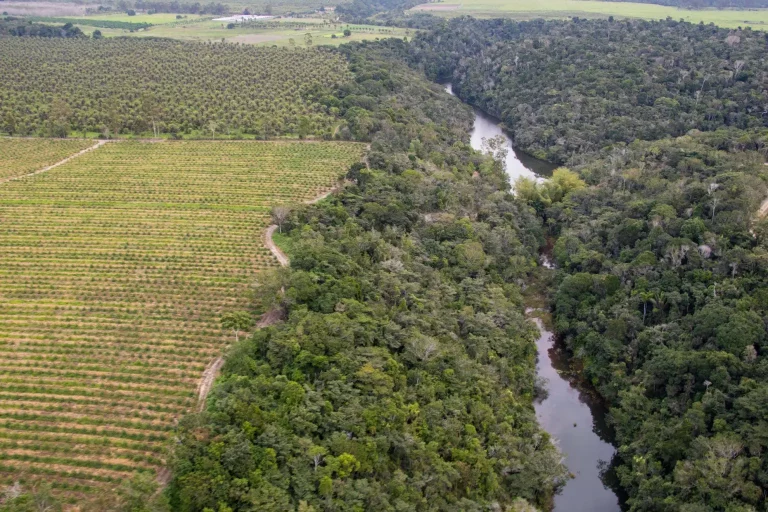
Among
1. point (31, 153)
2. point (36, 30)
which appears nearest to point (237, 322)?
point (31, 153)

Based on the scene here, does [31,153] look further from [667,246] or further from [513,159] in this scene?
[667,246]

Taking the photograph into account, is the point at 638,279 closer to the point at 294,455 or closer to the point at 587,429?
the point at 587,429

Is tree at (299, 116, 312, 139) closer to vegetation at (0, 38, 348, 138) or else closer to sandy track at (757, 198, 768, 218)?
vegetation at (0, 38, 348, 138)

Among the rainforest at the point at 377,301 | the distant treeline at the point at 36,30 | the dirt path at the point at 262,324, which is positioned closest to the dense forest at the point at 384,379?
the rainforest at the point at 377,301

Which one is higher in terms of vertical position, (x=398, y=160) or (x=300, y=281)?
(x=398, y=160)

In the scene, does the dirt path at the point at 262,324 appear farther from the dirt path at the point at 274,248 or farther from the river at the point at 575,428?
the river at the point at 575,428

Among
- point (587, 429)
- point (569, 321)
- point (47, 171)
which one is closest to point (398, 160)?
point (569, 321)
